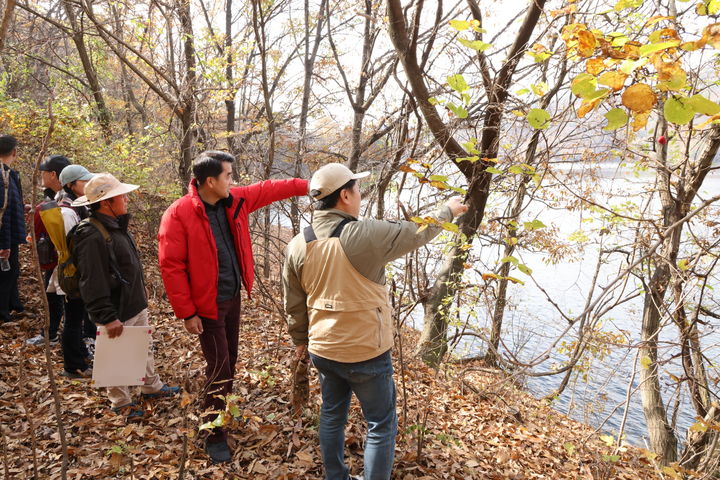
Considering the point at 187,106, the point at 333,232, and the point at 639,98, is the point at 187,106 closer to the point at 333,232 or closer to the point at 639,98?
the point at 333,232

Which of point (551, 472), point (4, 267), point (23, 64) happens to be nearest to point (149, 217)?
point (4, 267)

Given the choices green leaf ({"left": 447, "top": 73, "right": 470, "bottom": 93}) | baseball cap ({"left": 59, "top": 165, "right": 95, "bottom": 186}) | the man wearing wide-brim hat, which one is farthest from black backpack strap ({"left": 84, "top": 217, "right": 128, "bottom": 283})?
green leaf ({"left": 447, "top": 73, "right": 470, "bottom": 93})

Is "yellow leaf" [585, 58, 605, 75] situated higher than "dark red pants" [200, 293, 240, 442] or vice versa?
"yellow leaf" [585, 58, 605, 75]

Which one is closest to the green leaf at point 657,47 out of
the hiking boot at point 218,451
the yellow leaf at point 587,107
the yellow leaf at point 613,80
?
the yellow leaf at point 613,80

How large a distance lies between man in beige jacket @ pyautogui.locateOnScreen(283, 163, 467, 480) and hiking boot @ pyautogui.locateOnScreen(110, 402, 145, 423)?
1.93m

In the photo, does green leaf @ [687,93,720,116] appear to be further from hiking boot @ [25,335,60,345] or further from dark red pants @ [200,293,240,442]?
hiking boot @ [25,335,60,345]

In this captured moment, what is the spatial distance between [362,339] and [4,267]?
15.5 ft

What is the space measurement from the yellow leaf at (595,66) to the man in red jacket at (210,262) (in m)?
2.22

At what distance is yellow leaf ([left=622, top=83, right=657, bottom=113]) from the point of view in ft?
4.52

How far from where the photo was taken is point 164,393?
359 centimetres

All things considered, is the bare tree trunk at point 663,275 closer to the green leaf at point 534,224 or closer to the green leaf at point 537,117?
the green leaf at point 534,224

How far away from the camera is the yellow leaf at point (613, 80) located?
137 cm

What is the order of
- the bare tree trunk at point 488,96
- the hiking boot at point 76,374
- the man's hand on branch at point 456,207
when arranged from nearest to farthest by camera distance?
the man's hand on branch at point 456,207, the bare tree trunk at point 488,96, the hiking boot at point 76,374

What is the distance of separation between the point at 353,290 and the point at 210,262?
3.87 feet
